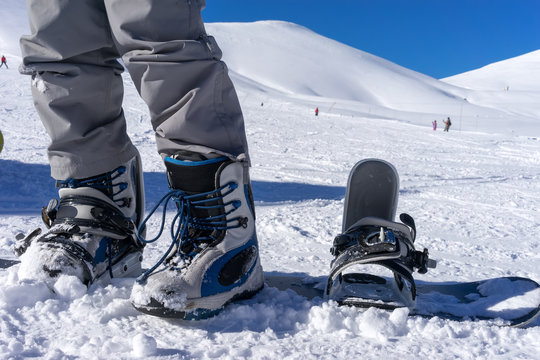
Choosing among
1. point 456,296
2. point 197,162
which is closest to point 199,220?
point 197,162

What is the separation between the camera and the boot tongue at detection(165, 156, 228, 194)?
1.21 meters

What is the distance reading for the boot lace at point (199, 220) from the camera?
3.98 ft

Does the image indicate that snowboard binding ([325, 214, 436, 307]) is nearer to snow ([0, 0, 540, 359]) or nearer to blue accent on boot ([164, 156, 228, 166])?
snow ([0, 0, 540, 359])

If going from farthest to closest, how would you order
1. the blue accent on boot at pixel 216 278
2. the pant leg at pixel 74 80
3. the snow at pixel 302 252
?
1. the pant leg at pixel 74 80
2. the blue accent on boot at pixel 216 278
3. the snow at pixel 302 252

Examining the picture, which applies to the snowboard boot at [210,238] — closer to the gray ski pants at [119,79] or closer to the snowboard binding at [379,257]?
the gray ski pants at [119,79]

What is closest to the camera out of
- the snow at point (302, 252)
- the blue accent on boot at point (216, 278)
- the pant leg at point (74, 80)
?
the snow at point (302, 252)

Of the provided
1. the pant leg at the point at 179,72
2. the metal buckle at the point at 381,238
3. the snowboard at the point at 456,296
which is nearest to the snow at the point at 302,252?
the snowboard at the point at 456,296

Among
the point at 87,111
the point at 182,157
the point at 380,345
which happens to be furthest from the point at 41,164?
the point at 380,345

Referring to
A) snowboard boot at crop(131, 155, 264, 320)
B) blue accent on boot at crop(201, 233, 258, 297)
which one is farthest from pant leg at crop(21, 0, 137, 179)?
blue accent on boot at crop(201, 233, 258, 297)

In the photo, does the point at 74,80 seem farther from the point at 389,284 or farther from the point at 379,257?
the point at 389,284

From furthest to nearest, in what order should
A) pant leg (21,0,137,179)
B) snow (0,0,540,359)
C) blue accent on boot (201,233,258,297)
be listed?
pant leg (21,0,137,179), blue accent on boot (201,233,258,297), snow (0,0,540,359)

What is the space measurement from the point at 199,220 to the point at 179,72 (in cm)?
39

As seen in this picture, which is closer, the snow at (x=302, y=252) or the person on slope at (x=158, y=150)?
the snow at (x=302, y=252)

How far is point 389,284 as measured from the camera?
1396 millimetres
